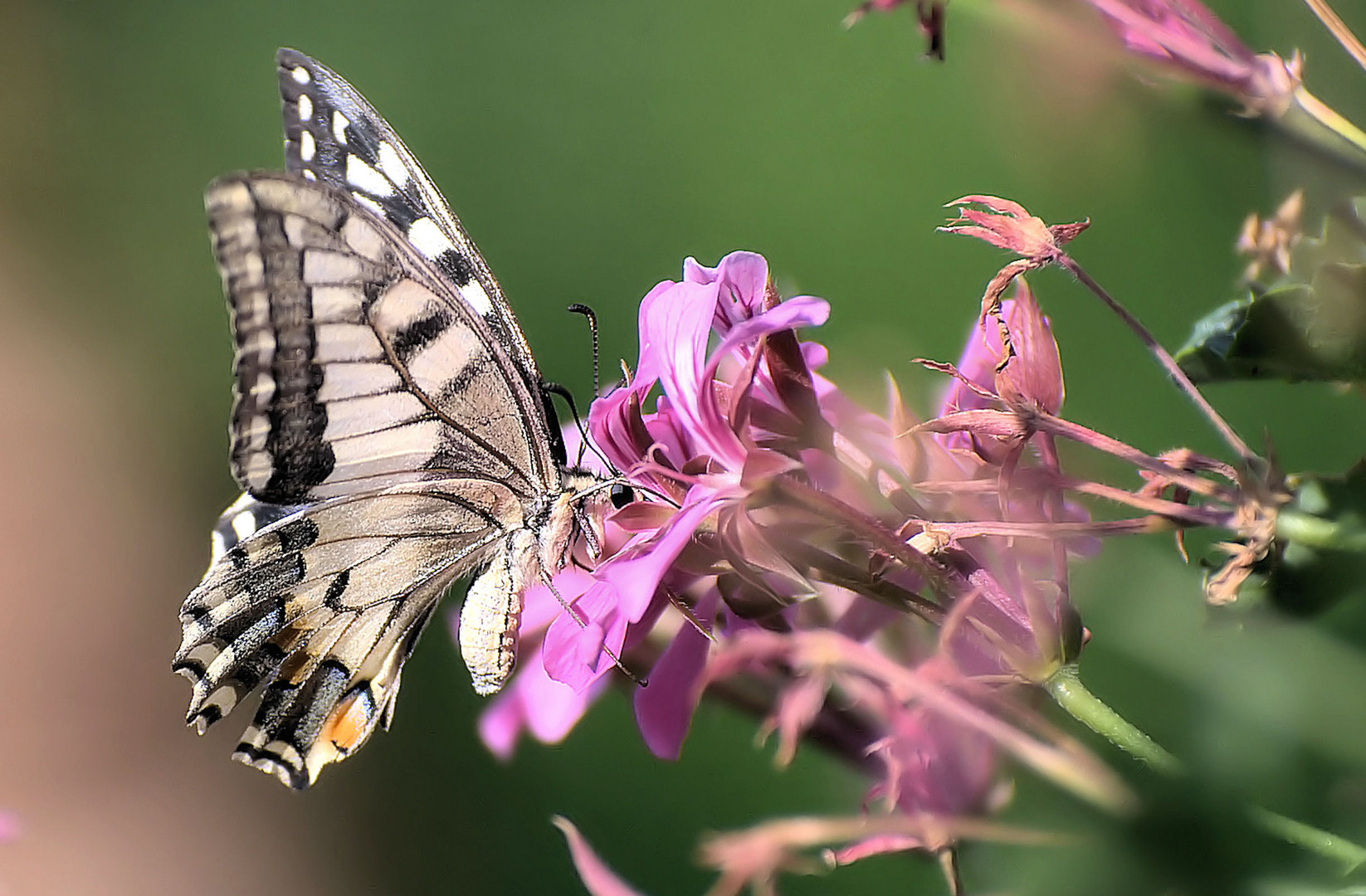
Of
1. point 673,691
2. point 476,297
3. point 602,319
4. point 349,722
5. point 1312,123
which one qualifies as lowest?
point 602,319

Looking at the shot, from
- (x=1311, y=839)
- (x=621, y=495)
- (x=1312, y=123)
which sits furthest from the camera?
(x=621, y=495)

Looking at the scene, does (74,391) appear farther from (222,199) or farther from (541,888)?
(222,199)

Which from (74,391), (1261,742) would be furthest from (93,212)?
(1261,742)

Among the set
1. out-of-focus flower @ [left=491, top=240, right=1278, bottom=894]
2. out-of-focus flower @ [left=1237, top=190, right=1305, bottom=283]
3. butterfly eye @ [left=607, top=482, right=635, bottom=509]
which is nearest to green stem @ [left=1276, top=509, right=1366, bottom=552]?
out-of-focus flower @ [left=491, top=240, right=1278, bottom=894]

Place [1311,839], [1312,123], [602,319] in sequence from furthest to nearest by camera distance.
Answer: [602,319] → [1312,123] → [1311,839]

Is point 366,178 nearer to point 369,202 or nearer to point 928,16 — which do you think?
point 369,202

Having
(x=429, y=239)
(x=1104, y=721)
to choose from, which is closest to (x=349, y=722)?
(x=429, y=239)
